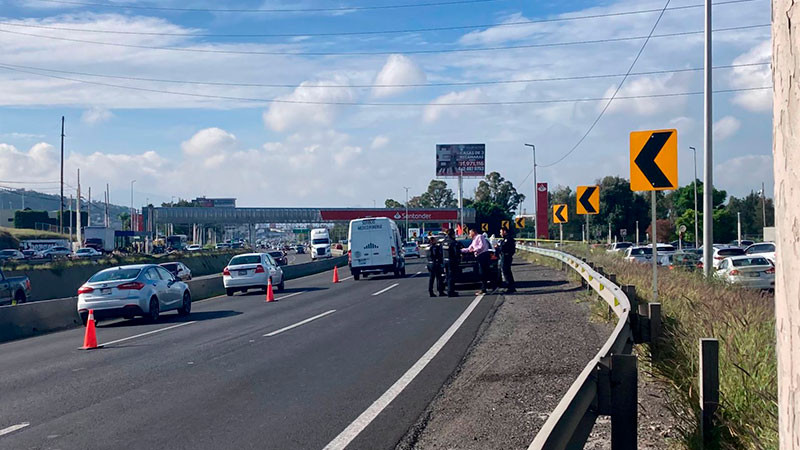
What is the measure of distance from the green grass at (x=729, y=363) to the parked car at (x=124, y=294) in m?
13.0

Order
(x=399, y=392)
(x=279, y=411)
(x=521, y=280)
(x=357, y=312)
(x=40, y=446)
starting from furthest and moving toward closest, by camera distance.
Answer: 1. (x=521, y=280)
2. (x=357, y=312)
3. (x=399, y=392)
4. (x=279, y=411)
5. (x=40, y=446)

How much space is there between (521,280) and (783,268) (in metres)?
26.9

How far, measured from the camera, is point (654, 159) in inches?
526

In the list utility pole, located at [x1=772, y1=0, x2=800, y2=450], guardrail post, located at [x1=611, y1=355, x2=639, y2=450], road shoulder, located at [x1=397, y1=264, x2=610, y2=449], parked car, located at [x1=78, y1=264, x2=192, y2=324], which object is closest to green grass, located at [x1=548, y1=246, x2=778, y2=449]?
guardrail post, located at [x1=611, y1=355, x2=639, y2=450]

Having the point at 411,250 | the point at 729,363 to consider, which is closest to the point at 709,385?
the point at 729,363

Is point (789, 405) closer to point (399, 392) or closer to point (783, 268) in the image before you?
point (783, 268)

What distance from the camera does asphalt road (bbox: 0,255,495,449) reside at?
8000 mm

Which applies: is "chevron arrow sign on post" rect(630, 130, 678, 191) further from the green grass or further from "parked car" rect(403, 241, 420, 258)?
"parked car" rect(403, 241, 420, 258)

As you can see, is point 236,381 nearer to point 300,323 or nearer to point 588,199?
point 300,323

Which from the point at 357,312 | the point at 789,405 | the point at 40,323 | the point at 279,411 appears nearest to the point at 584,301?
the point at 357,312

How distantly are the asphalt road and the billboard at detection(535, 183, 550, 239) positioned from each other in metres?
38.8

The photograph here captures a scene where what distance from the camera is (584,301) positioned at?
1947 cm

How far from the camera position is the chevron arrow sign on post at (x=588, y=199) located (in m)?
22.4

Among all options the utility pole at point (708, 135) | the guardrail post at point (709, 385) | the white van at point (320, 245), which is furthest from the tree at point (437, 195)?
the guardrail post at point (709, 385)
